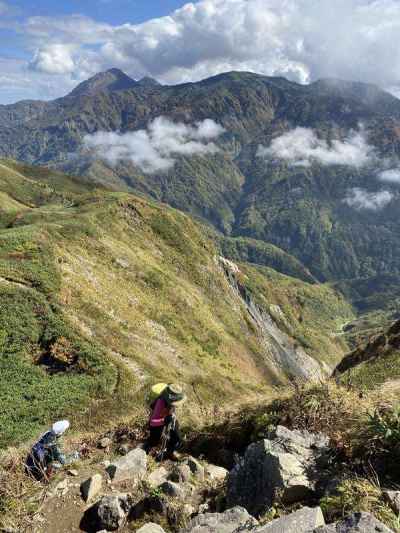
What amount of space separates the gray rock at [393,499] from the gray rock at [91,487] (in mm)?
8219

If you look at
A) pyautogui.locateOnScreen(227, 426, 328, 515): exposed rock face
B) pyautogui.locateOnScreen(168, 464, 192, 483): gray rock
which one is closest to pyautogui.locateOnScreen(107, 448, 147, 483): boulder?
pyautogui.locateOnScreen(168, 464, 192, 483): gray rock

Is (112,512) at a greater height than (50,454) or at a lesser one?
greater

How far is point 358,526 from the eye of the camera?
21.2ft

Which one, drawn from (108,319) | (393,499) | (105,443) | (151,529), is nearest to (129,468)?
(151,529)

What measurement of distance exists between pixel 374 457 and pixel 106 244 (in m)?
49.8

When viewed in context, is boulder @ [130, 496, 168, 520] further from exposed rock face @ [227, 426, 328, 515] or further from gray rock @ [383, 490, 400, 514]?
gray rock @ [383, 490, 400, 514]

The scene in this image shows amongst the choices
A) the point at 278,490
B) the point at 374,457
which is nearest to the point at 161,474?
the point at 278,490

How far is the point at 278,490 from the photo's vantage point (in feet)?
30.1

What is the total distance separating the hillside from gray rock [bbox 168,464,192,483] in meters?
6.83

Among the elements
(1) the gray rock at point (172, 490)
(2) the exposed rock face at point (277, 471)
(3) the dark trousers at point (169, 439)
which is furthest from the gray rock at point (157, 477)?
(2) the exposed rock face at point (277, 471)

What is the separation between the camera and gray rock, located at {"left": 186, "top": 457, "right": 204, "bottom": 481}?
40.7ft

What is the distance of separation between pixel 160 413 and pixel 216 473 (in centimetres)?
325

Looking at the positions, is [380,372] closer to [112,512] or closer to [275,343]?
[112,512]

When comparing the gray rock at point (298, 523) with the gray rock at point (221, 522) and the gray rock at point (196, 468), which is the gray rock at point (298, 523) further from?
the gray rock at point (196, 468)
